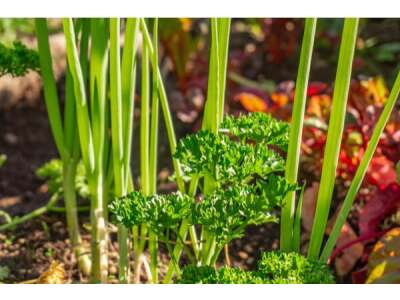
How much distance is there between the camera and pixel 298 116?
3.91 ft

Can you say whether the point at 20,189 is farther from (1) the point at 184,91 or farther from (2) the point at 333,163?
(2) the point at 333,163

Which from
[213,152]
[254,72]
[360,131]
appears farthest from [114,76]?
[254,72]

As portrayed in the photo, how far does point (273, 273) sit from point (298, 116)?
237 mm

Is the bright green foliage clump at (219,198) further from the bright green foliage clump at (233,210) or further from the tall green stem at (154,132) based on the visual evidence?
the tall green stem at (154,132)

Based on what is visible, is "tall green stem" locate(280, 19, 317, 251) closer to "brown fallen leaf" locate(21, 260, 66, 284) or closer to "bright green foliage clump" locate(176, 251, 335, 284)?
"bright green foliage clump" locate(176, 251, 335, 284)

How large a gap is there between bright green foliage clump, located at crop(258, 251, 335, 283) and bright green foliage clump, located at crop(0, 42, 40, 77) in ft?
2.22

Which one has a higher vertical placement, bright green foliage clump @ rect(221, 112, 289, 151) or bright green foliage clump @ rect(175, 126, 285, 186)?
bright green foliage clump @ rect(221, 112, 289, 151)

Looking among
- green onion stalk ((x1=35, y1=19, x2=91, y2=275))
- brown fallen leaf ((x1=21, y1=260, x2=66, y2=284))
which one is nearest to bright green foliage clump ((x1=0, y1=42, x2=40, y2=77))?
green onion stalk ((x1=35, y1=19, x2=91, y2=275))

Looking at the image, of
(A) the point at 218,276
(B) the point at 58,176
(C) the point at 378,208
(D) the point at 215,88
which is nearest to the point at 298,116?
(D) the point at 215,88

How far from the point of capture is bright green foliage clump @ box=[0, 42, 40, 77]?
1541 millimetres

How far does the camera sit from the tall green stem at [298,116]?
1.17m

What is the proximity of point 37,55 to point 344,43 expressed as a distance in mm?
708

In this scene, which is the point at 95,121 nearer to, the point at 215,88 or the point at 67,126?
the point at 67,126
